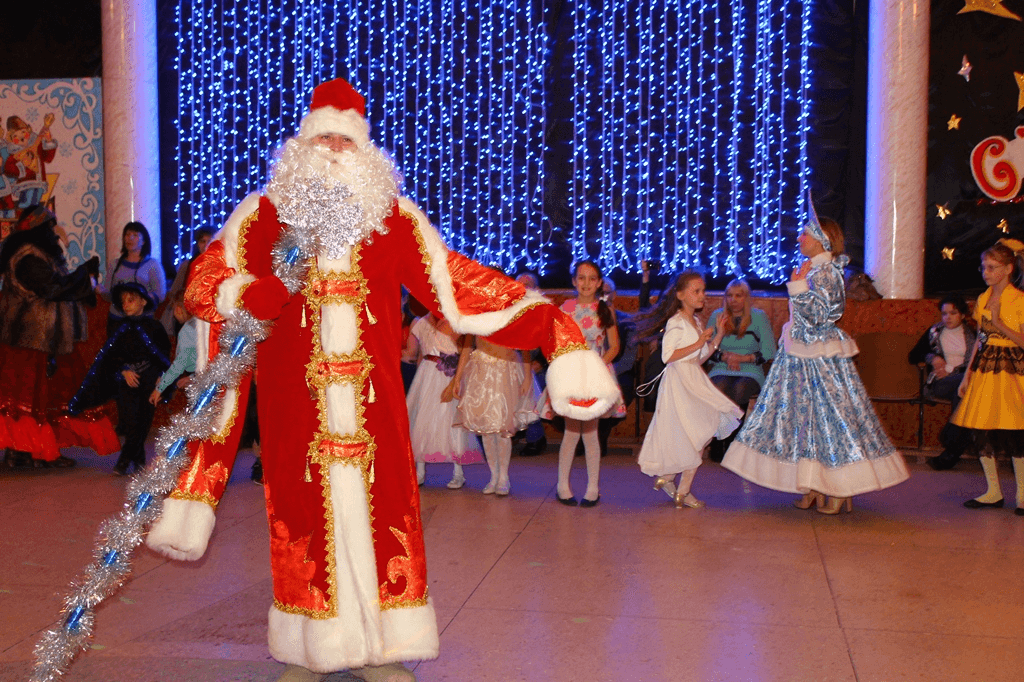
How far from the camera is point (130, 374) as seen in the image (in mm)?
7363

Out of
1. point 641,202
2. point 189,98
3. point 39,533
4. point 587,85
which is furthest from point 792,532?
point 189,98

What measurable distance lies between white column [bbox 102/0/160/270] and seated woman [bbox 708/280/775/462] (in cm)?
603

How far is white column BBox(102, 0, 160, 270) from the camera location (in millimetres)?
10383

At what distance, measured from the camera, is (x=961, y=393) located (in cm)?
669

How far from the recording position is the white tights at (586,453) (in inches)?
257

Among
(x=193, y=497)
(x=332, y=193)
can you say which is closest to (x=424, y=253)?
(x=332, y=193)

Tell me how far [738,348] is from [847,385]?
82.6 inches

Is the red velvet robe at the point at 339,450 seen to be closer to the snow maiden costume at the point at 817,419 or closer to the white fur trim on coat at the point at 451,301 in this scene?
the white fur trim on coat at the point at 451,301

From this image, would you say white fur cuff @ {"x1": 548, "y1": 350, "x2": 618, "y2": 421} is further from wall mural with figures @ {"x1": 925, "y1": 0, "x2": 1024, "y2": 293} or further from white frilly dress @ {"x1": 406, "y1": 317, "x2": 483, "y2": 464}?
wall mural with figures @ {"x1": 925, "y1": 0, "x2": 1024, "y2": 293}

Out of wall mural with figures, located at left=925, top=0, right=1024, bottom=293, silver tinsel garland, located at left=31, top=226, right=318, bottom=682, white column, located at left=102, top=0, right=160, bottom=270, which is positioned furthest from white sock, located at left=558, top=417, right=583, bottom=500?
white column, located at left=102, top=0, right=160, bottom=270

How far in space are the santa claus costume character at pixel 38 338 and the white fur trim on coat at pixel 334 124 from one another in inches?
186

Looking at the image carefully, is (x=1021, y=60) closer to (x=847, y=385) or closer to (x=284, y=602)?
(x=847, y=385)

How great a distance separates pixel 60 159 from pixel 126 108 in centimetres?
104

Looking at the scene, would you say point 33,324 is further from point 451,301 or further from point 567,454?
point 451,301
